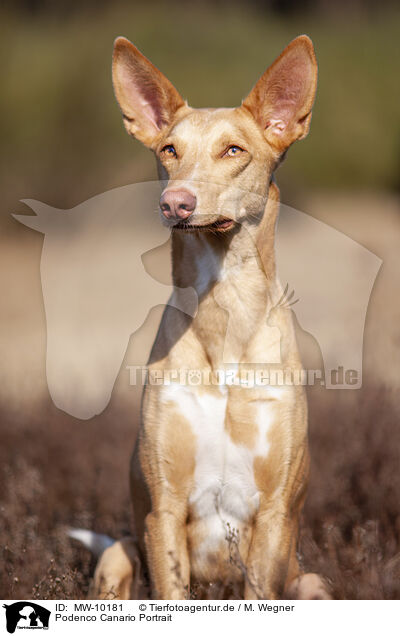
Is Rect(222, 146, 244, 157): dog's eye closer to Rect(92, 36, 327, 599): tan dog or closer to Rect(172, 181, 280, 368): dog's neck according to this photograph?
Rect(92, 36, 327, 599): tan dog

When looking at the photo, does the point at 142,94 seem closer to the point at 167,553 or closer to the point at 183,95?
the point at 167,553

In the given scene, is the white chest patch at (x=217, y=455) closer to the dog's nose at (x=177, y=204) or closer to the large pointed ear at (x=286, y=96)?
the dog's nose at (x=177, y=204)

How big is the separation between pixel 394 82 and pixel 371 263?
10.2m

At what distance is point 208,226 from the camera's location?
2926 mm

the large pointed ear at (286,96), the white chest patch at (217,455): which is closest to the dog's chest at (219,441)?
the white chest patch at (217,455)

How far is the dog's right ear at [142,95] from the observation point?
3225mm

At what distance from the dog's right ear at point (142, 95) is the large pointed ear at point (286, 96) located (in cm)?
35

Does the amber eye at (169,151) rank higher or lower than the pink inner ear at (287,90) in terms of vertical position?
lower

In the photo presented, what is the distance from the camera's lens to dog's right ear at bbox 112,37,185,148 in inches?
127

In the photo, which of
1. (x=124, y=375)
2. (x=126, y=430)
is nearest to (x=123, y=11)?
(x=124, y=375)

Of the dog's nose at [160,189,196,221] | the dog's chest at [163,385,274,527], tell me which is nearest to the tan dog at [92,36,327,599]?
the dog's chest at [163,385,274,527]

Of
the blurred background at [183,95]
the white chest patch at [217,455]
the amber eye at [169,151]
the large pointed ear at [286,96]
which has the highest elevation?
the blurred background at [183,95]

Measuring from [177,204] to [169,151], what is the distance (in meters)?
0.52
